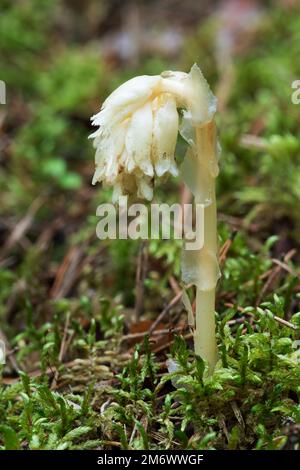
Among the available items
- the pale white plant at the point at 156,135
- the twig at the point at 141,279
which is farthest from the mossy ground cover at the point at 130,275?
the pale white plant at the point at 156,135

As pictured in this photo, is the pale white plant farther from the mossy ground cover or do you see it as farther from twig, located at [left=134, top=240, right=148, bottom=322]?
twig, located at [left=134, top=240, right=148, bottom=322]

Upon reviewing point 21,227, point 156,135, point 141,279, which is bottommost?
point 141,279

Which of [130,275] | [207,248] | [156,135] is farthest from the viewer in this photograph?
[130,275]

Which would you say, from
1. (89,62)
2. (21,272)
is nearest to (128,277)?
(21,272)

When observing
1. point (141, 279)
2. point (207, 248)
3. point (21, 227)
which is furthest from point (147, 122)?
point (21, 227)

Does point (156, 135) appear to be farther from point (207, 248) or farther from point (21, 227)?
point (21, 227)

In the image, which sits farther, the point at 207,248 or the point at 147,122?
the point at 207,248

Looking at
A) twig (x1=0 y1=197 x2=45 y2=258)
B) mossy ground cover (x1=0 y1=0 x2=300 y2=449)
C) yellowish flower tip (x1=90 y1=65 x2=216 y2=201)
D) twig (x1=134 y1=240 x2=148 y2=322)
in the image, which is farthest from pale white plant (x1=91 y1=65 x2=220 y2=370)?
twig (x1=0 y1=197 x2=45 y2=258)

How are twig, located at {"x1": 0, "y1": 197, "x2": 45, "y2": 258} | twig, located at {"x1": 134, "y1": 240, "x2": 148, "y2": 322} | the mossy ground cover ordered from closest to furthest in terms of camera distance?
1. the mossy ground cover
2. twig, located at {"x1": 134, "y1": 240, "x2": 148, "y2": 322}
3. twig, located at {"x1": 0, "y1": 197, "x2": 45, "y2": 258}
